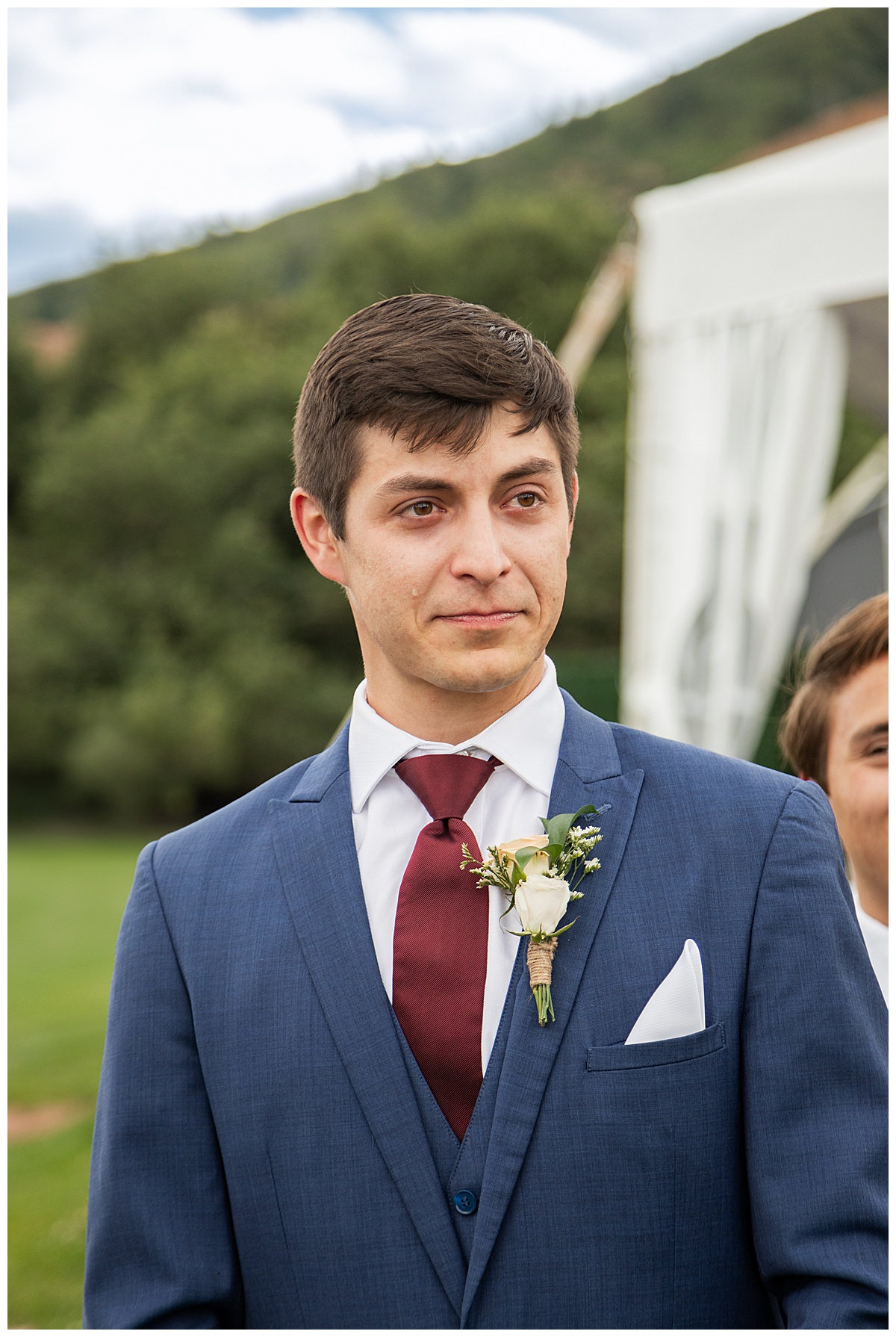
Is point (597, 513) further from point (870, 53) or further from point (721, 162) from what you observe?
point (870, 53)

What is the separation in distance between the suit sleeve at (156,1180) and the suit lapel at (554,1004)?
0.35 metres

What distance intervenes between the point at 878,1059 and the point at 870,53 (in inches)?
1315

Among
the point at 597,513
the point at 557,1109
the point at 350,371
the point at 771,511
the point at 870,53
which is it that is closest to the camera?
the point at 557,1109

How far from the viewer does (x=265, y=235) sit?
35781 mm

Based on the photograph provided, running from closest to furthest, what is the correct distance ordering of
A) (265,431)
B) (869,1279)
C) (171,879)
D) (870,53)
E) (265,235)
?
1. (869,1279)
2. (171,879)
3. (265,431)
4. (870,53)
5. (265,235)

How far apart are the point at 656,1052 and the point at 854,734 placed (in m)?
0.91

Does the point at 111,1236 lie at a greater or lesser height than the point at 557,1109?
lesser

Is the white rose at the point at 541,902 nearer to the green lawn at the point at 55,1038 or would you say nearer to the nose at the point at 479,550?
the nose at the point at 479,550

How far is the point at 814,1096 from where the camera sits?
1400mm

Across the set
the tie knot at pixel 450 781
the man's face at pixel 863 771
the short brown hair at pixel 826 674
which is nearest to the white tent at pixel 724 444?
the short brown hair at pixel 826 674

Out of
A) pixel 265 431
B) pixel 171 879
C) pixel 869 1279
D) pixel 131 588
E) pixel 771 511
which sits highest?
pixel 265 431

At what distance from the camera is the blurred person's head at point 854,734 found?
209cm

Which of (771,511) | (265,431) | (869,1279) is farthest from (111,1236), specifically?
(265,431)

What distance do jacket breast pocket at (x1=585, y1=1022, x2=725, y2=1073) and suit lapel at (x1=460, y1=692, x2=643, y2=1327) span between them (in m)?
0.05
